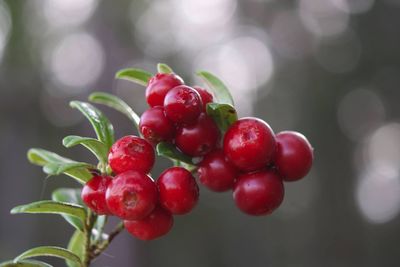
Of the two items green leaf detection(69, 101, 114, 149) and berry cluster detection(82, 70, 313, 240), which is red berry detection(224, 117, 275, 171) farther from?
green leaf detection(69, 101, 114, 149)

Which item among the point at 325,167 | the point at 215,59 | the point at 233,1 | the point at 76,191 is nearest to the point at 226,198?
the point at 325,167

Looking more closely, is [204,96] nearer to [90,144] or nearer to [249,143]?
[249,143]

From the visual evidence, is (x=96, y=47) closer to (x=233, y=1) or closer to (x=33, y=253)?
(x=233, y=1)

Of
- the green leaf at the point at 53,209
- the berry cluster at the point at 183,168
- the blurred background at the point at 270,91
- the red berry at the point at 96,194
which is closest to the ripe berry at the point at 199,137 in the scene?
the berry cluster at the point at 183,168

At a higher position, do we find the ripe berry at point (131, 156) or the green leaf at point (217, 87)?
the green leaf at point (217, 87)

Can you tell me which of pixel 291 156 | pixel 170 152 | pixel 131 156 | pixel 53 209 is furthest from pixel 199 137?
pixel 53 209

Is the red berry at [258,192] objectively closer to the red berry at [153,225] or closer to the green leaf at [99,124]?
the red berry at [153,225]
